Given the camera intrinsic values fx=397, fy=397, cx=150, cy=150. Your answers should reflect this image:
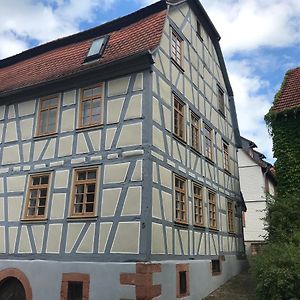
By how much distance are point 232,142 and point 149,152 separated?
10.2 metres

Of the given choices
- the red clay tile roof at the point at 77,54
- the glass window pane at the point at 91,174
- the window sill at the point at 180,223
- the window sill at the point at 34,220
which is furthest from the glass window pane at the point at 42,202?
the window sill at the point at 180,223

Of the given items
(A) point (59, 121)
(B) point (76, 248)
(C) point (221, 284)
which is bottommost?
(C) point (221, 284)

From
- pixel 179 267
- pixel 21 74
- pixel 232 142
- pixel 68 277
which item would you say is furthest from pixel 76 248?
pixel 232 142

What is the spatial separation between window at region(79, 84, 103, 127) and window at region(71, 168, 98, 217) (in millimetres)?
1590

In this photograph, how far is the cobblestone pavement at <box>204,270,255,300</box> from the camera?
44.8 feet

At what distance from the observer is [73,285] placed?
11227 mm

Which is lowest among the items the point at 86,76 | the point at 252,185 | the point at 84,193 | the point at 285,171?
the point at 84,193

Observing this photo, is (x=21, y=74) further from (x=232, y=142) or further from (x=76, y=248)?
(x=232, y=142)

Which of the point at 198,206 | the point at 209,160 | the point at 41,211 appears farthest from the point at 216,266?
the point at 41,211

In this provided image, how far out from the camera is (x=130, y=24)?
47.4 ft

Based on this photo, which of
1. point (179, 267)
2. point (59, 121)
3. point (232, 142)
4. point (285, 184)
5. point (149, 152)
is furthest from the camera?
point (232, 142)

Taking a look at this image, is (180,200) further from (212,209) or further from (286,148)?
(286,148)

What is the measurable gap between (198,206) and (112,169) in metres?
4.47

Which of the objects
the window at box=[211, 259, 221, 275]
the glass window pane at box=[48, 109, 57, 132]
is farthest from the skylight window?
the window at box=[211, 259, 221, 275]
